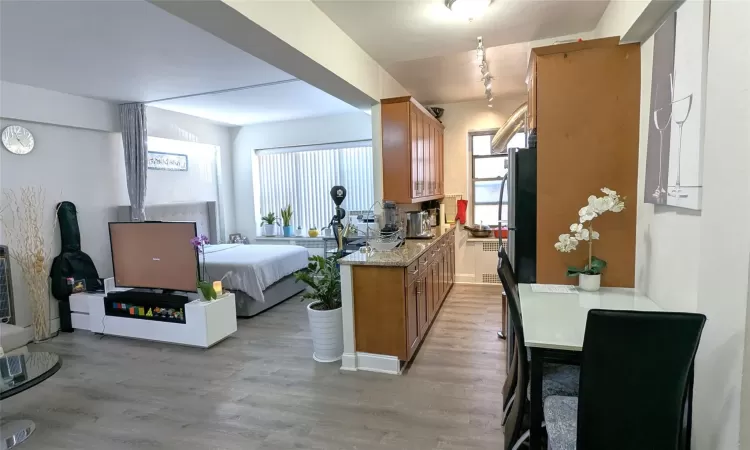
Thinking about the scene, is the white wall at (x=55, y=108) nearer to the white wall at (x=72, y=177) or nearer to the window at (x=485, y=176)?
the white wall at (x=72, y=177)

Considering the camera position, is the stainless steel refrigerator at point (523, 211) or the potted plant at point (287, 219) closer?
the stainless steel refrigerator at point (523, 211)

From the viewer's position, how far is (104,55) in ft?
10.6

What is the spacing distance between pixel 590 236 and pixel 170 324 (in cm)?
373

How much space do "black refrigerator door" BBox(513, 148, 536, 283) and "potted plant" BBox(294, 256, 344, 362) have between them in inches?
59.6

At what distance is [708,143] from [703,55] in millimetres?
335

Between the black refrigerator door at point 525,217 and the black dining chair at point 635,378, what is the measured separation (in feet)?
4.03

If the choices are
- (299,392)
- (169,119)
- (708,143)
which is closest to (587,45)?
(708,143)

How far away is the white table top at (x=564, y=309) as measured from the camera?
5.05 feet

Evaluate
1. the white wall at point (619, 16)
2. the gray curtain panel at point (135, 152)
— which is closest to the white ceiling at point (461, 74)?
the white wall at point (619, 16)

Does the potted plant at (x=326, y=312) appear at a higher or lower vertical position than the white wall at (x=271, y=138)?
lower

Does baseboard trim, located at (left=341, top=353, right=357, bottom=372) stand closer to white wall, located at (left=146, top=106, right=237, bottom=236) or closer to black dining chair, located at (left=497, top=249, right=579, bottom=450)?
black dining chair, located at (left=497, top=249, right=579, bottom=450)

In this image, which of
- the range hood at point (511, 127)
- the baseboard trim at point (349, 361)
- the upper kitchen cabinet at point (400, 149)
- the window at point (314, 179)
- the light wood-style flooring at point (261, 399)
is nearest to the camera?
the light wood-style flooring at point (261, 399)

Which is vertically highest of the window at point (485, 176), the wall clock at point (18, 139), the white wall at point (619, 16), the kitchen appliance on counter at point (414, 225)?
the white wall at point (619, 16)

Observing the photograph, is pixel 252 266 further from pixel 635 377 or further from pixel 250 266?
pixel 635 377
